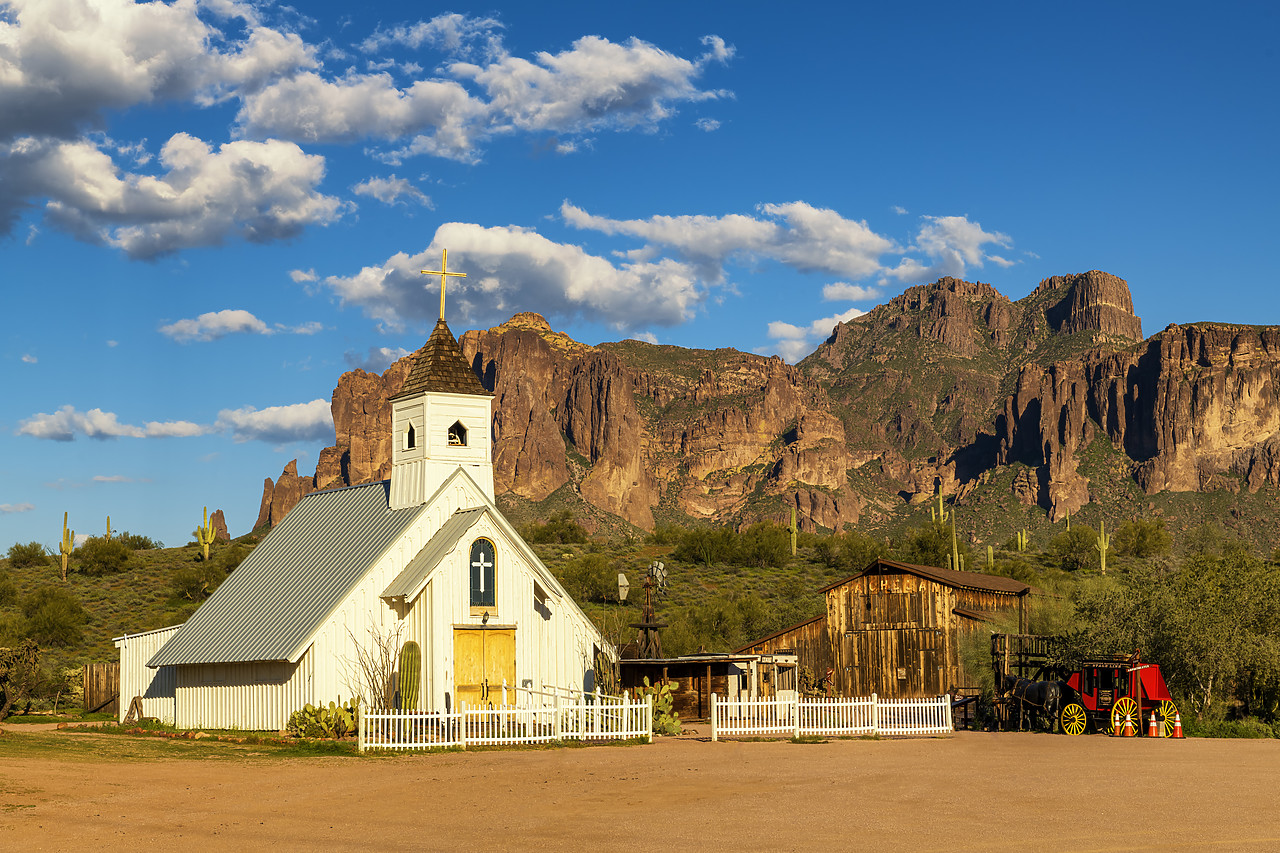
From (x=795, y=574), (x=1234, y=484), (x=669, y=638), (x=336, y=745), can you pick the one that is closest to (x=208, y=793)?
(x=336, y=745)

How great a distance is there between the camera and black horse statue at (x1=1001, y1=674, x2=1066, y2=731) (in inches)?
1160

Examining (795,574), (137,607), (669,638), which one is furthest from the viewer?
(795,574)

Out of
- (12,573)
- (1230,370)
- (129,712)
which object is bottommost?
(129,712)

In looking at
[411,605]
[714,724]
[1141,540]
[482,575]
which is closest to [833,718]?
[714,724]

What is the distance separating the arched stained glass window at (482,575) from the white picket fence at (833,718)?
5.23 m

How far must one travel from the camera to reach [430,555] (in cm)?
2686

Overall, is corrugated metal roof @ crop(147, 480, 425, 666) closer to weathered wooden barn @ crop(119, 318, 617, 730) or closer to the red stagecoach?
weathered wooden barn @ crop(119, 318, 617, 730)

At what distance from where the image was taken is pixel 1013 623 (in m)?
40.1

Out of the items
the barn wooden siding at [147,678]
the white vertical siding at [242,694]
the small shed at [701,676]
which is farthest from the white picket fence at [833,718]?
the barn wooden siding at [147,678]

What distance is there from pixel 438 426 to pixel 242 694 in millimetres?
7284

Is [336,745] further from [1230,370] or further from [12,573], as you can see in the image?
[1230,370]

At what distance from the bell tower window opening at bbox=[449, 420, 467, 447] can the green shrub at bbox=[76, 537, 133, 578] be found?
1523 inches

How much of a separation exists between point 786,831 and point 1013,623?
2959 cm

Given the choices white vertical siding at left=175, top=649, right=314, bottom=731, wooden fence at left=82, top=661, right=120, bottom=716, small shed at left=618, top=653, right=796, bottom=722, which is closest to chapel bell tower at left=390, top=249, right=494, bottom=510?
white vertical siding at left=175, top=649, right=314, bottom=731
